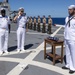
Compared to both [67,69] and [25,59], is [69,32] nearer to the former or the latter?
[67,69]

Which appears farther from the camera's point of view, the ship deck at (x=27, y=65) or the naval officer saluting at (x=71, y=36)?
the ship deck at (x=27, y=65)

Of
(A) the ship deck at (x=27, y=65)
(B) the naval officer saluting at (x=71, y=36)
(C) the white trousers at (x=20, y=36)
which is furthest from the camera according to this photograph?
(C) the white trousers at (x=20, y=36)

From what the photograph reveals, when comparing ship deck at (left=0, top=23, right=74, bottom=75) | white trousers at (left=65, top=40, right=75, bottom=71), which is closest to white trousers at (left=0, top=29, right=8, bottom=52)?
ship deck at (left=0, top=23, right=74, bottom=75)

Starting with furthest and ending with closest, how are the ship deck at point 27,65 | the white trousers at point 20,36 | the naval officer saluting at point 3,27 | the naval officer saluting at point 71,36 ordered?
the white trousers at point 20,36 < the naval officer saluting at point 3,27 < the ship deck at point 27,65 < the naval officer saluting at point 71,36

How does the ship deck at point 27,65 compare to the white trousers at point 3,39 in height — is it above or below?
below

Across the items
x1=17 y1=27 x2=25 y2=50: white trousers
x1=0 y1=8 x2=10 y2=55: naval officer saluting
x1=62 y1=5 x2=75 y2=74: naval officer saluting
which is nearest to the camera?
x1=62 y1=5 x2=75 y2=74: naval officer saluting

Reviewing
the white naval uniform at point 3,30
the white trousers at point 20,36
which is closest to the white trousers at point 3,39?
the white naval uniform at point 3,30

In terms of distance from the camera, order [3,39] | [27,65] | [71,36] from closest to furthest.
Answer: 1. [71,36]
2. [27,65]
3. [3,39]

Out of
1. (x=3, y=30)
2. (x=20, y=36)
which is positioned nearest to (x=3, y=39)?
(x=3, y=30)

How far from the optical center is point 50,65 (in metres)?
6.89

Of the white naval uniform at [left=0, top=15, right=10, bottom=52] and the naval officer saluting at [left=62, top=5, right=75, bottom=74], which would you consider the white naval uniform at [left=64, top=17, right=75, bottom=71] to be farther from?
the white naval uniform at [left=0, top=15, right=10, bottom=52]

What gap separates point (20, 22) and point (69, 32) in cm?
323

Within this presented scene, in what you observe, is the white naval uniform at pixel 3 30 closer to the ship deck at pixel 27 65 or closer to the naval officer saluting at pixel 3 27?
the naval officer saluting at pixel 3 27

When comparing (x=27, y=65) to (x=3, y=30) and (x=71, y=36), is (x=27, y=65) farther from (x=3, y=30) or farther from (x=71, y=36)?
(x=3, y=30)
